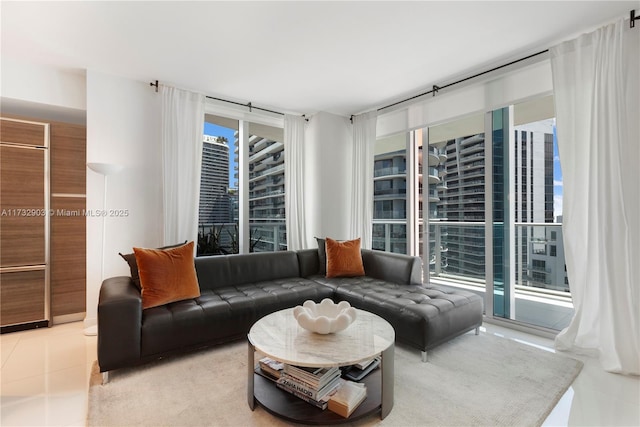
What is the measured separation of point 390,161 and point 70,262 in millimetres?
4177

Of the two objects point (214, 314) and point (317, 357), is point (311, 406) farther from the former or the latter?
point (214, 314)

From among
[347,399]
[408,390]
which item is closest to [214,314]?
[347,399]

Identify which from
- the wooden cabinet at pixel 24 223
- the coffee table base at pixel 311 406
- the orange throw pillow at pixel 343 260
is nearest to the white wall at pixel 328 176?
the orange throw pillow at pixel 343 260

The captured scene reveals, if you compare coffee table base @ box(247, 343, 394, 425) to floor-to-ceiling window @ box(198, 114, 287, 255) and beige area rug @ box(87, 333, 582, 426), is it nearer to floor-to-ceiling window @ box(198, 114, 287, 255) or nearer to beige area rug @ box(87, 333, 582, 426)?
beige area rug @ box(87, 333, 582, 426)

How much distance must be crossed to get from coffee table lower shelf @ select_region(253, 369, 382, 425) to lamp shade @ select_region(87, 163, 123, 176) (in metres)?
2.53

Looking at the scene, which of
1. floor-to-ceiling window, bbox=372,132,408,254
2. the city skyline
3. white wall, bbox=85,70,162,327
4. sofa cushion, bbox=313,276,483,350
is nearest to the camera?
sofa cushion, bbox=313,276,483,350

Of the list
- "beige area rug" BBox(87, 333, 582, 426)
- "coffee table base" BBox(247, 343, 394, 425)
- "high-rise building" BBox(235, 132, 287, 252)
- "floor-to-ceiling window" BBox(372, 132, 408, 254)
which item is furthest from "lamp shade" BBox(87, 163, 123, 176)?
"floor-to-ceiling window" BBox(372, 132, 408, 254)

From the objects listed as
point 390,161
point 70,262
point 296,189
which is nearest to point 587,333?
point 390,161

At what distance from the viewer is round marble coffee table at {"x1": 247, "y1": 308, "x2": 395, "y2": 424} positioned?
1.66 meters

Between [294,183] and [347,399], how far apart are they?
333 cm

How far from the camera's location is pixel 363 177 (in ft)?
15.2

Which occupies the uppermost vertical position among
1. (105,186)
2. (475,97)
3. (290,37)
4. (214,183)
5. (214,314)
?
(290,37)

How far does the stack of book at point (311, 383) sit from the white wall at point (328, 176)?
9.69 feet

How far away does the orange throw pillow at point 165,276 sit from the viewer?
254 centimetres
